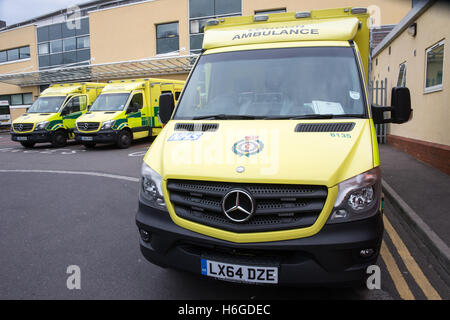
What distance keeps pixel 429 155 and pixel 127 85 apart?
37.2ft

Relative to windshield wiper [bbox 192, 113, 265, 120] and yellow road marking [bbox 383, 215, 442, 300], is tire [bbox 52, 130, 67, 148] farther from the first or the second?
yellow road marking [bbox 383, 215, 442, 300]

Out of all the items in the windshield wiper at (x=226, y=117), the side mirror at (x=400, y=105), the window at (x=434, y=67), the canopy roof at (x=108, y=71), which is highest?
the canopy roof at (x=108, y=71)

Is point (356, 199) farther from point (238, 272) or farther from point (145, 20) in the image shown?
point (145, 20)

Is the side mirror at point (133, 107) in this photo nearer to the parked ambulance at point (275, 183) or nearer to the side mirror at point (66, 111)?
the side mirror at point (66, 111)

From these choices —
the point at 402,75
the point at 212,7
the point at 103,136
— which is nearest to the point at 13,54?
the point at 212,7

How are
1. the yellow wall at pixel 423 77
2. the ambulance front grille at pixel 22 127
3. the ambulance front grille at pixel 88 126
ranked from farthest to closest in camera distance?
the ambulance front grille at pixel 22 127 → the ambulance front grille at pixel 88 126 → the yellow wall at pixel 423 77

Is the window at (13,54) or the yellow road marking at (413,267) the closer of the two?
the yellow road marking at (413,267)

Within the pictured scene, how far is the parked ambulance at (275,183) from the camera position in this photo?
2592 mm

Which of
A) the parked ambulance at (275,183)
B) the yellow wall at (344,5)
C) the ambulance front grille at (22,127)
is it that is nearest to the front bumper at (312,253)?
the parked ambulance at (275,183)

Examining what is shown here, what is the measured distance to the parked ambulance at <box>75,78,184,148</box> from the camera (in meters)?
13.9

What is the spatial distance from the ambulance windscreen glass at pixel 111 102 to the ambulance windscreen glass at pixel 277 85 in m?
11.1

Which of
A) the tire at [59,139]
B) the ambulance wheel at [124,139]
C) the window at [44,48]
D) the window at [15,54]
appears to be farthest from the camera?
the window at [15,54]

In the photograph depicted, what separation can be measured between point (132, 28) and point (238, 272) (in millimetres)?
26545
